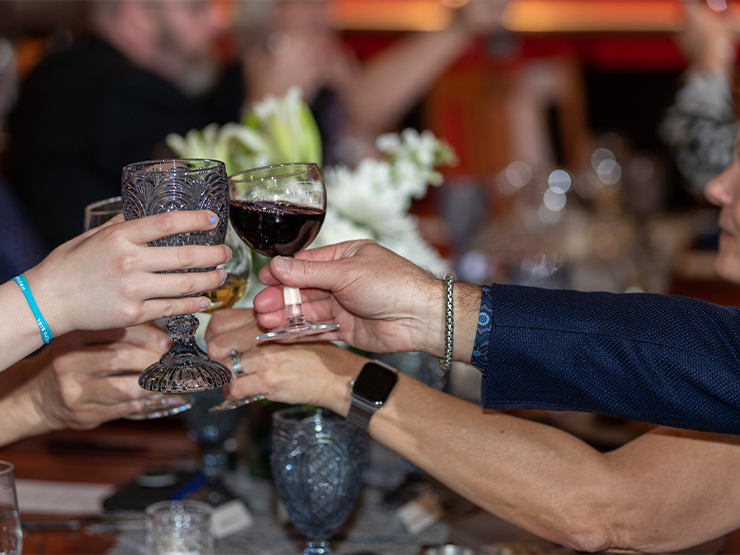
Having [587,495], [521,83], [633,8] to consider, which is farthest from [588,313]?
[633,8]

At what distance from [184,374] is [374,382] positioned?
11.8 inches

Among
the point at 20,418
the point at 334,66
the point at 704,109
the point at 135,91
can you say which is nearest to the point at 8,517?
the point at 20,418

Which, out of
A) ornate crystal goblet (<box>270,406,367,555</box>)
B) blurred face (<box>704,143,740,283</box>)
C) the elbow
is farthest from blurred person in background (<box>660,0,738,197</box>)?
ornate crystal goblet (<box>270,406,367,555</box>)

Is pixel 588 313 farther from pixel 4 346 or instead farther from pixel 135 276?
pixel 4 346

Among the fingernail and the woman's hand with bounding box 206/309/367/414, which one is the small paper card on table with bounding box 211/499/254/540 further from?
the fingernail

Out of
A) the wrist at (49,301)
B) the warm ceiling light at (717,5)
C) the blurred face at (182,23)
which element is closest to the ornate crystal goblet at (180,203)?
the wrist at (49,301)

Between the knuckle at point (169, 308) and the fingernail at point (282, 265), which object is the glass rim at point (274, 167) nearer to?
the fingernail at point (282, 265)

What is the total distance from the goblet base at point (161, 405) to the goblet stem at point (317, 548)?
280 mm

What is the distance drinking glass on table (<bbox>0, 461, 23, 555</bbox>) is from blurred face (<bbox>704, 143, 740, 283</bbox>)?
43.1 inches

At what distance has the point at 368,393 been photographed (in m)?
1.04

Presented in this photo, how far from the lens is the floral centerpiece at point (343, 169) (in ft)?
4.37

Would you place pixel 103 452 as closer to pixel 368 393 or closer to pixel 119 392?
pixel 119 392

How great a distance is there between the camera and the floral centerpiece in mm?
1333

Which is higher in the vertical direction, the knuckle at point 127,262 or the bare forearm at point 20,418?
the knuckle at point 127,262
